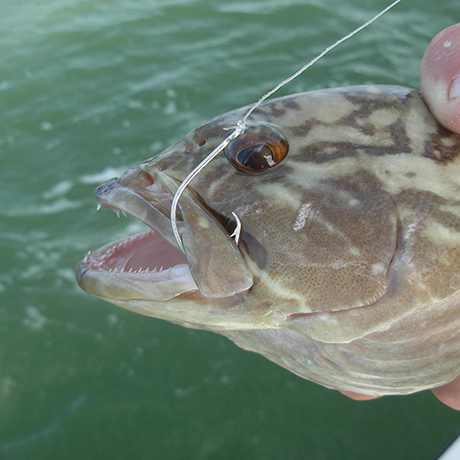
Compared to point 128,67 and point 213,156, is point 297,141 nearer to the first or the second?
point 213,156

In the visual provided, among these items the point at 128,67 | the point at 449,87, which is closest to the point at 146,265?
the point at 449,87

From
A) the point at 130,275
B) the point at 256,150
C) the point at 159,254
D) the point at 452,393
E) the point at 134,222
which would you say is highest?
the point at 256,150

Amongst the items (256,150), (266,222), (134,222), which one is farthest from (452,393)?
(134,222)

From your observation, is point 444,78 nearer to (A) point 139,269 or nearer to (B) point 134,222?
(A) point 139,269

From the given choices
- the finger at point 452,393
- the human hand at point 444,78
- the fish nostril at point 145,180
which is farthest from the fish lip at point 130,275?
the finger at point 452,393

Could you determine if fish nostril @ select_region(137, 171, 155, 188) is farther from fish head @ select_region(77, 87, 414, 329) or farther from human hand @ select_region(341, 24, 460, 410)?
human hand @ select_region(341, 24, 460, 410)
